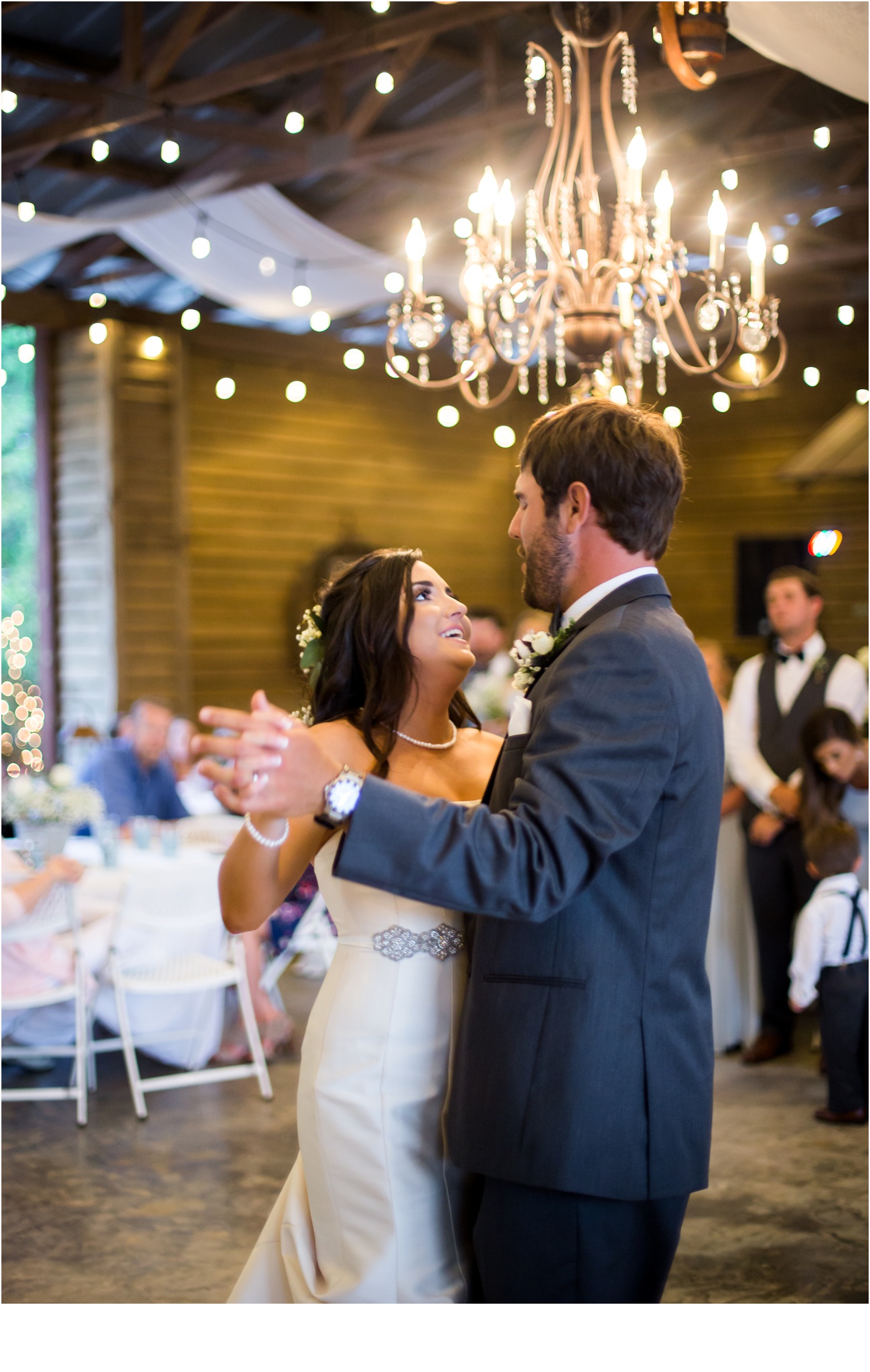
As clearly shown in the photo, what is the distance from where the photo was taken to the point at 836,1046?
445cm

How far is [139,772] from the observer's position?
6398 mm

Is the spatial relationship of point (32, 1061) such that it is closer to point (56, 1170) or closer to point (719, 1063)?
point (56, 1170)

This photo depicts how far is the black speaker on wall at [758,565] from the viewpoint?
432 inches

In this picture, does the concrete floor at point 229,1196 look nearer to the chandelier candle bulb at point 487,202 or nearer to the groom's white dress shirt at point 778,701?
the groom's white dress shirt at point 778,701

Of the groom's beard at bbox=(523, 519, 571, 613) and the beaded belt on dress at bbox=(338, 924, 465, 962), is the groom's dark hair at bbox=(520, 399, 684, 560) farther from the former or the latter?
the beaded belt on dress at bbox=(338, 924, 465, 962)

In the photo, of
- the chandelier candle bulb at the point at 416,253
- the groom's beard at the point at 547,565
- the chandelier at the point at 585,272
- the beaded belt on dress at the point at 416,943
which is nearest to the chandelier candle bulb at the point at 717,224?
the chandelier at the point at 585,272

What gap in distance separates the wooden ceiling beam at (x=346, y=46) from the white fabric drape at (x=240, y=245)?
3.20 feet

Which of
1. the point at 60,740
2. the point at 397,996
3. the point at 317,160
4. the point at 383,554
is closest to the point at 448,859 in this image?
the point at 397,996

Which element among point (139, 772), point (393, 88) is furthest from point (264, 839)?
point (393, 88)

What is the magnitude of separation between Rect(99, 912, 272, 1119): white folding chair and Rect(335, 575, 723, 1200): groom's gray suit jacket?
317cm

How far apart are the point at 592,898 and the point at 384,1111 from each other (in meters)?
0.62

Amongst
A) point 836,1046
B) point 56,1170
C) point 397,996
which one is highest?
point 397,996

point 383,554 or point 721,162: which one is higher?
point 721,162

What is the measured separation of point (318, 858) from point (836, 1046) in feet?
9.42
